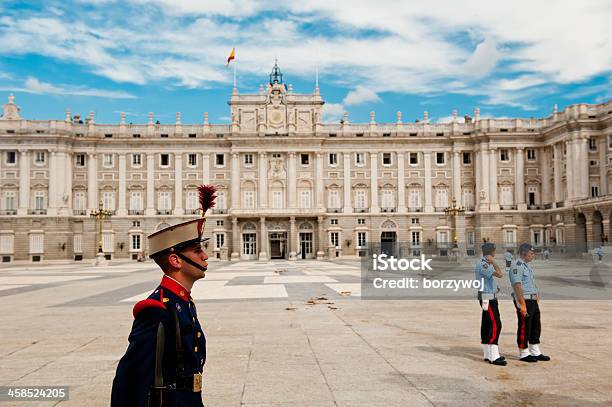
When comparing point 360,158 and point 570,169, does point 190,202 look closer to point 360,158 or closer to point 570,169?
point 360,158

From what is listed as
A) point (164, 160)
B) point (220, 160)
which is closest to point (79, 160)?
point (164, 160)

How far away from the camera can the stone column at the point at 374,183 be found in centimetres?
6062

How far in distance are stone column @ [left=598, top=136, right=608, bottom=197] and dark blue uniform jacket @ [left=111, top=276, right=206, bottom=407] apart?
5651cm

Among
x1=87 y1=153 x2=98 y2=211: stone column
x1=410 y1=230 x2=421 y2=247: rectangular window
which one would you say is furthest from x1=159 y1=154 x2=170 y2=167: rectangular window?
x1=410 y1=230 x2=421 y2=247: rectangular window

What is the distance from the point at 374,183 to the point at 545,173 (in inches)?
697

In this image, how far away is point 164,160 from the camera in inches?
2381

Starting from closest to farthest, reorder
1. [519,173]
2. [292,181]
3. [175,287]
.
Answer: [175,287] < [519,173] < [292,181]

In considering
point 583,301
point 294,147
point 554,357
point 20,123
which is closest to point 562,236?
point 294,147

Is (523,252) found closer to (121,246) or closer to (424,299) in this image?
(424,299)

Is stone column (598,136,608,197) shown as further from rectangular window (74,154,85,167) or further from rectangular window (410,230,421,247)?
rectangular window (74,154,85,167)

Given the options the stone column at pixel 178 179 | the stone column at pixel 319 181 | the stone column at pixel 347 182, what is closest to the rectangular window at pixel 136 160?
the stone column at pixel 178 179

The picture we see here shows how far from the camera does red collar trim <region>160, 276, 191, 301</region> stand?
11.7 feet

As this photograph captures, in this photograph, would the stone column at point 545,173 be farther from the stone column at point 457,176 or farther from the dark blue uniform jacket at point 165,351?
the dark blue uniform jacket at point 165,351

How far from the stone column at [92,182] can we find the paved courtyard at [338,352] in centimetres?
4402
